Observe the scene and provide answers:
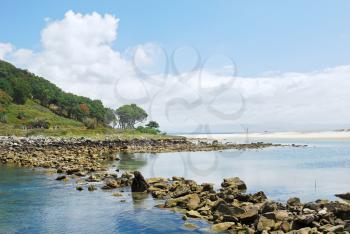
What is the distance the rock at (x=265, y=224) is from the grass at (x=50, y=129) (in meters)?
107

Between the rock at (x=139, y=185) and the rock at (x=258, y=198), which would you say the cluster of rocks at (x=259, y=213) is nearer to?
the rock at (x=258, y=198)

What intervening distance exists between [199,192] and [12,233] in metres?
15.1

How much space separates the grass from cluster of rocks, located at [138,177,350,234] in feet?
328

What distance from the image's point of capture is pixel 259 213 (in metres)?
26.0

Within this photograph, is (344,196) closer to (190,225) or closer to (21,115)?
(190,225)

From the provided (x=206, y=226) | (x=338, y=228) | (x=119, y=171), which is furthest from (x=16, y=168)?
(x=338, y=228)

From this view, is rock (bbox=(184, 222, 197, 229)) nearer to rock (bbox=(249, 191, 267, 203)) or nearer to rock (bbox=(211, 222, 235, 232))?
rock (bbox=(211, 222, 235, 232))

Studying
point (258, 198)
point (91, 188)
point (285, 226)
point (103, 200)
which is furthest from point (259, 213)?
point (91, 188)

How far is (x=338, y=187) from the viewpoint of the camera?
135 ft

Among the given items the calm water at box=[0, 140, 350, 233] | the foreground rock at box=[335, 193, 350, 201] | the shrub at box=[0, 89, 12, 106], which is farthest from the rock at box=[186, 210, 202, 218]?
the shrub at box=[0, 89, 12, 106]

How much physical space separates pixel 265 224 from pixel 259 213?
2333 millimetres

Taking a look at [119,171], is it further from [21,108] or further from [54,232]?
[21,108]

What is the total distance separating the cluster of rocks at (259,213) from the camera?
23078 millimetres

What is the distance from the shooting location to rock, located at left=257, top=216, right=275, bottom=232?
913 inches
